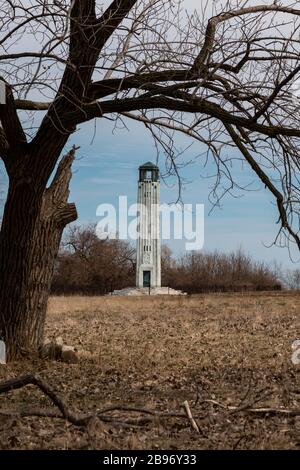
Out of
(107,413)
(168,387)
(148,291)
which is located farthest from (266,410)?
(148,291)

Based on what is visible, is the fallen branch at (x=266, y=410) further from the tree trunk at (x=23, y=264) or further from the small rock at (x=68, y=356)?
the tree trunk at (x=23, y=264)

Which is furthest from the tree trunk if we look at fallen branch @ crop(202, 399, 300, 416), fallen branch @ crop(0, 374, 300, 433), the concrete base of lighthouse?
the concrete base of lighthouse

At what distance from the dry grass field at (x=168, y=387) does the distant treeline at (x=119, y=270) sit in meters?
42.0

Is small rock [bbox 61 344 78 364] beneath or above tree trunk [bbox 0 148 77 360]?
beneath

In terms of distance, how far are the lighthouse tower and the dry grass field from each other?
3239 cm

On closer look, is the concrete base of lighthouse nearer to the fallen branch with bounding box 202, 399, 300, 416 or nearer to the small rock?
the small rock

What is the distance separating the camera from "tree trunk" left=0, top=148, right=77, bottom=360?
10219mm

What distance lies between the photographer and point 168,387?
8469 mm

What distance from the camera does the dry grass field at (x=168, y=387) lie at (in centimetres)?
561

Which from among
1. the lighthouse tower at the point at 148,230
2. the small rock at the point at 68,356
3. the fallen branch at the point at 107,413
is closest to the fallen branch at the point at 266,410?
the fallen branch at the point at 107,413
